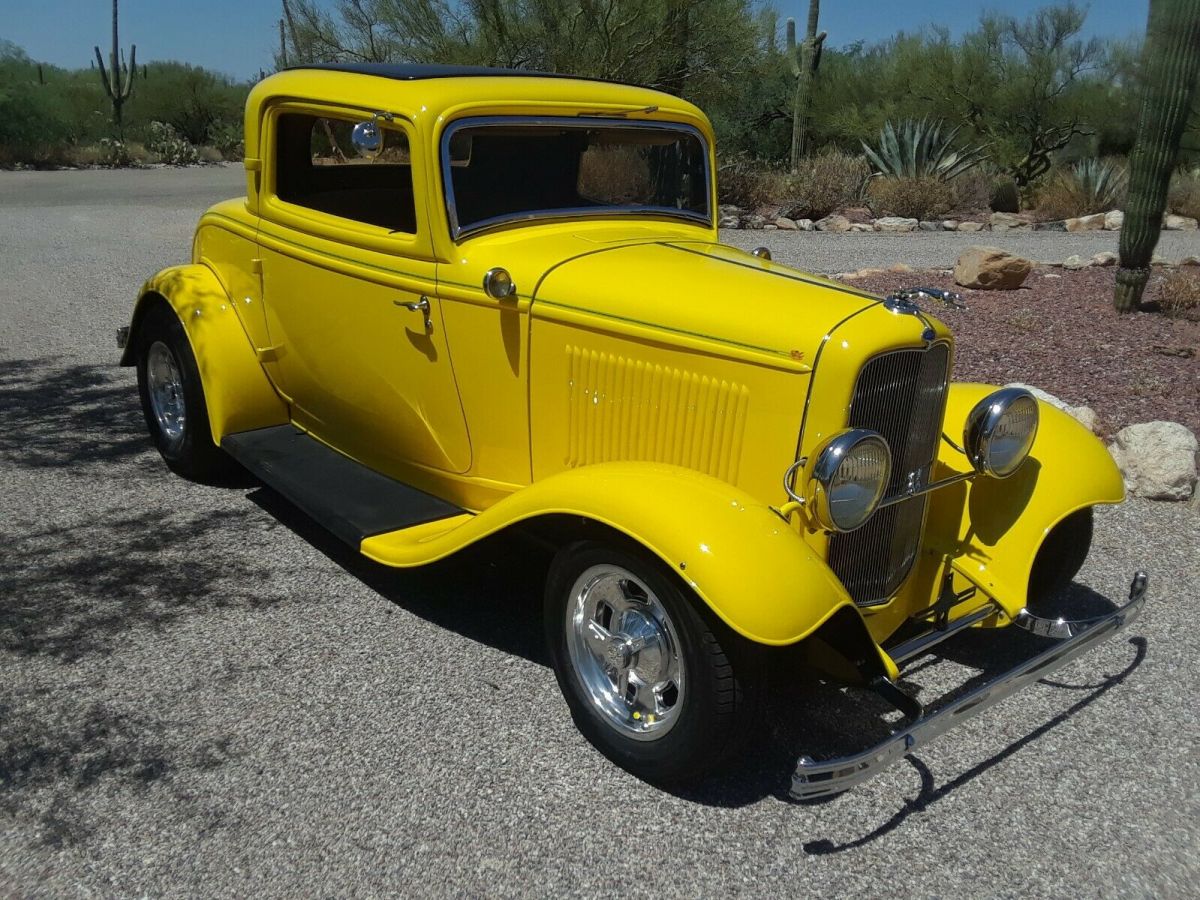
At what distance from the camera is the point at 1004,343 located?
6898mm

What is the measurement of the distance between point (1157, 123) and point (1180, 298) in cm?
131

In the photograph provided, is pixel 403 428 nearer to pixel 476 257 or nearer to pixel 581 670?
pixel 476 257

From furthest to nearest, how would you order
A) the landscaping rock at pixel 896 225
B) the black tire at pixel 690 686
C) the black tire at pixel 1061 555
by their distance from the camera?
the landscaping rock at pixel 896 225
the black tire at pixel 1061 555
the black tire at pixel 690 686

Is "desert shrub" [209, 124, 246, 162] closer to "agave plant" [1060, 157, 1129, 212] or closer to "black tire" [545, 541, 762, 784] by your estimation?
"agave plant" [1060, 157, 1129, 212]

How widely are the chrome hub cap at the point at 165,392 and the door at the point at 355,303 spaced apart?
0.71m

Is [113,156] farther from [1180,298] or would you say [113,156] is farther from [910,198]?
[1180,298]

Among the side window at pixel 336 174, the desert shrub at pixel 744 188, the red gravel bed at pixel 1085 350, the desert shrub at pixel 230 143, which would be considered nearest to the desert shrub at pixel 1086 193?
the desert shrub at pixel 744 188

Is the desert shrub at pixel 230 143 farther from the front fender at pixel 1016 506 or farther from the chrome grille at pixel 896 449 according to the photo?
the chrome grille at pixel 896 449

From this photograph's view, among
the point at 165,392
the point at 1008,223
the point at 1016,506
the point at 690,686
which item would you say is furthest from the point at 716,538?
the point at 1008,223

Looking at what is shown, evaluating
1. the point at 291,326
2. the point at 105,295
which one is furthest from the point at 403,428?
the point at 105,295

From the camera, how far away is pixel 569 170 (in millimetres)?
3846

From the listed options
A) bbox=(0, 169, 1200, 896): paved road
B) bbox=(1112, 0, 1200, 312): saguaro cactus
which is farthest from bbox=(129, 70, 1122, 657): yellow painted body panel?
bbox=(1112, 0, 1200, 312): saguaro cactus

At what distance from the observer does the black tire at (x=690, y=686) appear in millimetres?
2600

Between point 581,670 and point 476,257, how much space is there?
4.64 feet
